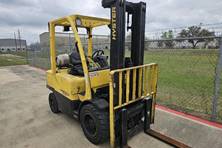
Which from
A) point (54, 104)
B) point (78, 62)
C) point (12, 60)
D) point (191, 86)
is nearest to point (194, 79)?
point (191, 86)

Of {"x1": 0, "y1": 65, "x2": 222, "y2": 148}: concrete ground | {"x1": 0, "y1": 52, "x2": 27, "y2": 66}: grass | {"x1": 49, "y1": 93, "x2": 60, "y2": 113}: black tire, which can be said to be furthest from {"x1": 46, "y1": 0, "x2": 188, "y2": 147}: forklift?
{"x1": 0, "y1": 52, "x2": 27, "y2": 66}: grass

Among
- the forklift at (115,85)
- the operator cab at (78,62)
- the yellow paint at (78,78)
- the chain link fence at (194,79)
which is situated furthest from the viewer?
the chain link fence at (194,79)

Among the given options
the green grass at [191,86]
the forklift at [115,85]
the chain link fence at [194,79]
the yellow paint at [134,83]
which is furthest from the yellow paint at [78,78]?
the green grass at [191,86]

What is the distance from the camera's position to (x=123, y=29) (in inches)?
97.3

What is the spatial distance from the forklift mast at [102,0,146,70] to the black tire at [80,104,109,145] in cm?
81

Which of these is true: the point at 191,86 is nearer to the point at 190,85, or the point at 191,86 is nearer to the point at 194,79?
the point at 190,85

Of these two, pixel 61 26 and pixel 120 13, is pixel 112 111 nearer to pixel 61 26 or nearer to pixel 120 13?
pixel 120 13

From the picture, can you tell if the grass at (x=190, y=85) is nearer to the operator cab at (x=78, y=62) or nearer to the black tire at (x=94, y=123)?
the operator cab at (x=78, y=62)

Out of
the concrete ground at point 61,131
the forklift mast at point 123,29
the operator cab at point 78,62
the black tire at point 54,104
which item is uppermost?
the forklift mast at point 123,29

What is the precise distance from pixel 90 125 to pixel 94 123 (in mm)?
209

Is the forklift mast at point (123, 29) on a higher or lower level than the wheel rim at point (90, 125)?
higher

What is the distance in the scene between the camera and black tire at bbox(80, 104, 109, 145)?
2.57 m

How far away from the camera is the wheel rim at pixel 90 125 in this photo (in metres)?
2.84

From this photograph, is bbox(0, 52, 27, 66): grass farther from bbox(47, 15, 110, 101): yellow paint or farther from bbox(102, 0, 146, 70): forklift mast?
bbox(102, 0, 146, 70): forklift mast
